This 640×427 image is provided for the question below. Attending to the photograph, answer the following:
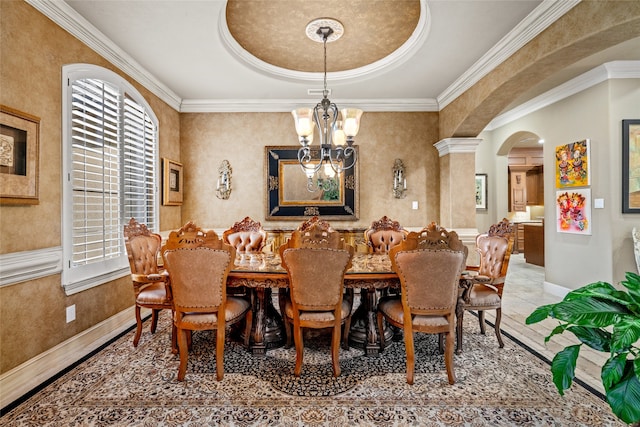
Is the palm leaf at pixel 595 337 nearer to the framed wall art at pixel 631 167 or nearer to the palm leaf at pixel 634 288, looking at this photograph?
the palm leaf at pixel 634 288

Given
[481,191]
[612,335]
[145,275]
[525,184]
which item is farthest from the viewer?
[525,184]

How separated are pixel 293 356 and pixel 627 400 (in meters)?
2.05

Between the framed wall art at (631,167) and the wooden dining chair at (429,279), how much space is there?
304cm

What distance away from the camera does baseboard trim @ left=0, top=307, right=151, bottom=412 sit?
2.08 m

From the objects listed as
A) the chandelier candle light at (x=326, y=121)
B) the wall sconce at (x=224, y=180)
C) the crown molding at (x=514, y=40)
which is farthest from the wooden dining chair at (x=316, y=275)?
the wall sconce at (x=224, y=180)

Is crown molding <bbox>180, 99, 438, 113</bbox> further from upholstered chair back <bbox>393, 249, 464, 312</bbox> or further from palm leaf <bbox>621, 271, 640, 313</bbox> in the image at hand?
palm leaf <bbox>621, 271, 640, 313</bbox>

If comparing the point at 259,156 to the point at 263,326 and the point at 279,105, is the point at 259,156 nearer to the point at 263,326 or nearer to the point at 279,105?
the point at 279,105

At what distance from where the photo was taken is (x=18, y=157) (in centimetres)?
218

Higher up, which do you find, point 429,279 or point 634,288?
point 634,288

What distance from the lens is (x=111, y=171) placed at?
3.20 metres

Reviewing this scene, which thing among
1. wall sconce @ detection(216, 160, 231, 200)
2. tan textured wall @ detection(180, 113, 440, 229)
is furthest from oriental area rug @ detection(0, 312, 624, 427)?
wall sconce @ detection(216, 160, 231, 200)

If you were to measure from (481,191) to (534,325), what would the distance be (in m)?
4.15

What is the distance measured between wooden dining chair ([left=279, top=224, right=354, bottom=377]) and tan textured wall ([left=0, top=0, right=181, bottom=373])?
188 centimetres

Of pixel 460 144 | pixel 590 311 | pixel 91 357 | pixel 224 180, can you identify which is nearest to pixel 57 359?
pixel 91 357
